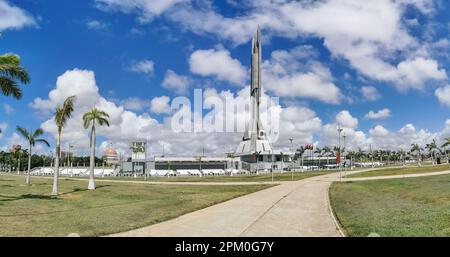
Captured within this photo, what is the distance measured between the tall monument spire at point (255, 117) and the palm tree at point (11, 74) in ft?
515

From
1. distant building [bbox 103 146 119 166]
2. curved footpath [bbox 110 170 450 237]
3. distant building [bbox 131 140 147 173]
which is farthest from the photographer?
distant building [bbox 103 146 119 166]

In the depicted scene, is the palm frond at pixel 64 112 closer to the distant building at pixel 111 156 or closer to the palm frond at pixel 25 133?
the palm frond at pixel 25 133

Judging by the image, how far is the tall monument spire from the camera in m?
181

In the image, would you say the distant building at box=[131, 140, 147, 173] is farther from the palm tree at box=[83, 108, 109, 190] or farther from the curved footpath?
the curved footpath

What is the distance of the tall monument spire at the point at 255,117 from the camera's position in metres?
181

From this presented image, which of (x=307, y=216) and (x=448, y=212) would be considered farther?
(x=307, y=216)

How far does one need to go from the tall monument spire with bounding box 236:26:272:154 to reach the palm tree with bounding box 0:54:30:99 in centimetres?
15697

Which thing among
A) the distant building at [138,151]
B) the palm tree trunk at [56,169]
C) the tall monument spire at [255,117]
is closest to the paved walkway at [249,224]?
the palm tree trunk at [56,169]

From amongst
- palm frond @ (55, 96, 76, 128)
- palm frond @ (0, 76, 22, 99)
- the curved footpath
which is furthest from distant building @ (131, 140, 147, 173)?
the curved footpath

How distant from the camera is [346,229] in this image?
16438 millimetres
